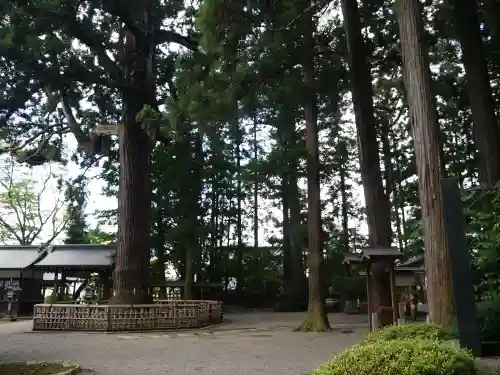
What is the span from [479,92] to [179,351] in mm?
8905

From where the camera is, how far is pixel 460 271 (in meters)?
4.94

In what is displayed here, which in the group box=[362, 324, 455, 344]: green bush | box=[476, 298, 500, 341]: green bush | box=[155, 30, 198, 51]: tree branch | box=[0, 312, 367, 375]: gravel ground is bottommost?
box=[0, 312, 367, 375]: gravel ground

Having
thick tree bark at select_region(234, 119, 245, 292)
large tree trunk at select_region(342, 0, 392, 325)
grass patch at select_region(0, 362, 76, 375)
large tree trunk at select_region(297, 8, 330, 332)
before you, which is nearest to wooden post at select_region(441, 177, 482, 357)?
grass patch at select_region(0, 362, 76, 375)

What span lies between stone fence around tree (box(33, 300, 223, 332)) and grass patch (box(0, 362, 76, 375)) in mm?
6426

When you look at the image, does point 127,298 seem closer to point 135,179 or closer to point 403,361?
point 135,179

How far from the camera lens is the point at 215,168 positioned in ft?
87.8

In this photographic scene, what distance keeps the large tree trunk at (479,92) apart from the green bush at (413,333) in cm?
527

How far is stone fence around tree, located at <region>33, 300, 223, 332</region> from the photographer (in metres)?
12.9

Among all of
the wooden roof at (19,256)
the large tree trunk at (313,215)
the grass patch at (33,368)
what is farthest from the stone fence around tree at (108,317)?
the wooden roof at (19,256)

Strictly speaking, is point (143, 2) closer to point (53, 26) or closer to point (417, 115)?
point (53, 26)

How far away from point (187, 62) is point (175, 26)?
195 inches

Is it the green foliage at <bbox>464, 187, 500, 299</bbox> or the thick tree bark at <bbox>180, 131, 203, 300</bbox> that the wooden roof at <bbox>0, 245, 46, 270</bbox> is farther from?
the green foliage at <bbox>464, 187, 500, 299</bbox>

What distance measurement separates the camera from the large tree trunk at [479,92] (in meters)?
10.1

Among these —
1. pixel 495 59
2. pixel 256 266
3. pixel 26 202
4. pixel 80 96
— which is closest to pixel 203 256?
pixel 256 266
